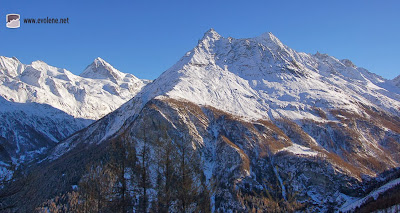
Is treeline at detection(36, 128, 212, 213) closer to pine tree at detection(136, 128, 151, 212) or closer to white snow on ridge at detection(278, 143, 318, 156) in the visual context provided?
pine tree at detection(136, 128, 151, 212)

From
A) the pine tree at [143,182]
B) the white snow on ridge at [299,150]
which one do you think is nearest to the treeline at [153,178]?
the pine tree at [143,182]

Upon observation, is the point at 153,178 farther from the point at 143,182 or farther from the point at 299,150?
the point at 299,150

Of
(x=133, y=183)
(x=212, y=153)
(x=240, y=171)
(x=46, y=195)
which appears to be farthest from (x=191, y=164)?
(x=46, y=195)

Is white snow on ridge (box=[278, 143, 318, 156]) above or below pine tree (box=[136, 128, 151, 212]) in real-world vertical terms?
above

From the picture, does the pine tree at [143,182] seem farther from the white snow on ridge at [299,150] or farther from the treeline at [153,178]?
the white snow on ridge at [299,150]

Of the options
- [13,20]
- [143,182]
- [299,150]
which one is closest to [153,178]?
[143,182]

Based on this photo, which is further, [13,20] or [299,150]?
[299,150]

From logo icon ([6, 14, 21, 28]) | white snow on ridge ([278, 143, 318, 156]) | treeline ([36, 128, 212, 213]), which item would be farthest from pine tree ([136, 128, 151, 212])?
white snow on ridge ([278, 143, 318, 156])

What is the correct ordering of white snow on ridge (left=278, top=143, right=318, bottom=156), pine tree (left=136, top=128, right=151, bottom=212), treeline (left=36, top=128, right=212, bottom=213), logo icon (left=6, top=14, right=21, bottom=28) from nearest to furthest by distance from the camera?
pine tree (left=136, top=128, right=151, bottom=212) → treeline (left=36, top=128, right=212, bottom=213) → logo icon (left=6, top=14, right=21, bottom=28) → white snow on ridge (left=278, top=143, right=318, bottom=156)

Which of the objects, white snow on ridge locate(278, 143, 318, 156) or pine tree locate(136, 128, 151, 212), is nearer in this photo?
pine tree locate(136, 128, 151, 212)
